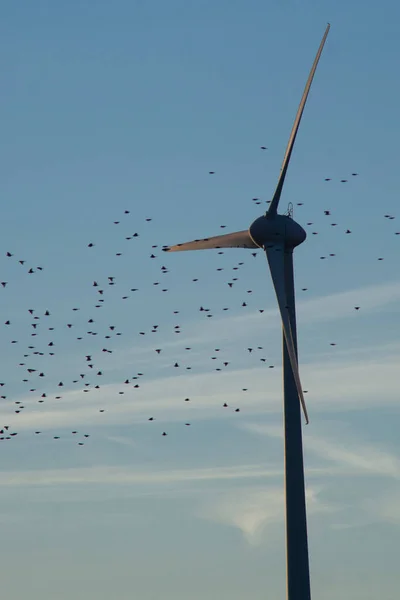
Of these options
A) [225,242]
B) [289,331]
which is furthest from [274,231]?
[289,331]

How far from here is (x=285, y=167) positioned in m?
145

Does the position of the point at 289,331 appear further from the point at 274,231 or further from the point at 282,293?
the point at 274,231

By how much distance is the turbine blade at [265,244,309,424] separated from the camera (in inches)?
5194

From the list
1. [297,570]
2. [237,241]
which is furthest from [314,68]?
[297,570]

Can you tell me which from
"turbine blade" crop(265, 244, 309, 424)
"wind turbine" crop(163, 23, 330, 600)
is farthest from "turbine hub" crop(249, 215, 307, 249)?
"turbine blade" crop(265, 244, 309, 424)

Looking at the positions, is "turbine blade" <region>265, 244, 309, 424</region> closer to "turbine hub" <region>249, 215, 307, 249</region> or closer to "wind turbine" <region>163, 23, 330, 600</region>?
"wind turbine" <region>163, 23, 330, 600</region>

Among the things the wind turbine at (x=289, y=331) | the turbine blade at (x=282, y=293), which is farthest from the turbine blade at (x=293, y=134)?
the turbine blade at (x=282, y=293)

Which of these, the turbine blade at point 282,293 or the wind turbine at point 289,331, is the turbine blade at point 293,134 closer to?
the wind turbine at point 289,331

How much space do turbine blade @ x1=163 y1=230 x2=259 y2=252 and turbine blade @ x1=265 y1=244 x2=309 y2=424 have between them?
345cm

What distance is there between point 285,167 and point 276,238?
26.8 feet

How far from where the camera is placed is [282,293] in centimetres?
13788

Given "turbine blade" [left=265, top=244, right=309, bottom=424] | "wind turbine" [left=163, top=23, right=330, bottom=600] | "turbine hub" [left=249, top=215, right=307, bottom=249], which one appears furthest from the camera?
"turbine hub" [left=249, top=215, right=307, bottom=249]

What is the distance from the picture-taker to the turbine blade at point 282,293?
131925 mm

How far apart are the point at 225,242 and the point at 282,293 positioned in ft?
36.4
